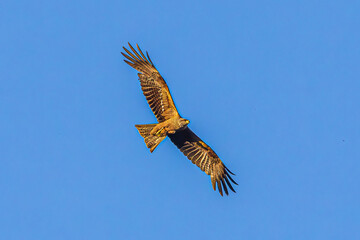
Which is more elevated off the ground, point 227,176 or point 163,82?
point 163,82

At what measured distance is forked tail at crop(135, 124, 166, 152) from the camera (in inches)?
540

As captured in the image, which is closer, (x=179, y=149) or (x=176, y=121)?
(x=176, y=121)

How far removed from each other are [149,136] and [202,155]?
203 centimetres

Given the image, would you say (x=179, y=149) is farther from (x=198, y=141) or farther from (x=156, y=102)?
(x=156, y=102)

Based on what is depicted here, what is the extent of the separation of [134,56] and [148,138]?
2814 millimetres

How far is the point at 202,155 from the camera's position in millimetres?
15008

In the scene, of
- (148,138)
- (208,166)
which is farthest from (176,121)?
(208,166)

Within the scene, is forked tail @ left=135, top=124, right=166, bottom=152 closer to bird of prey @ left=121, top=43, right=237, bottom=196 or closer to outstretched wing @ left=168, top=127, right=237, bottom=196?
bird of prey @ left=121, top=43, right=237, bottom=196

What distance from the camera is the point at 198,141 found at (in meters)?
14.9

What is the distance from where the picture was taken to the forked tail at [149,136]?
1373 centimetres

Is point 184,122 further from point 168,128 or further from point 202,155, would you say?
point 202,155

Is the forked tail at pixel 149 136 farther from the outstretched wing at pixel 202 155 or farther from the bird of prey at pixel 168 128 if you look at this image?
the outstretched wing at pixel 202 155

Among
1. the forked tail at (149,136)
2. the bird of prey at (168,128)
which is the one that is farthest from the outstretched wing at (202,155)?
the forked tail at (149,136)

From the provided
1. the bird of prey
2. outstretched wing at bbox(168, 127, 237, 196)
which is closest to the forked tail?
the bird of prey
